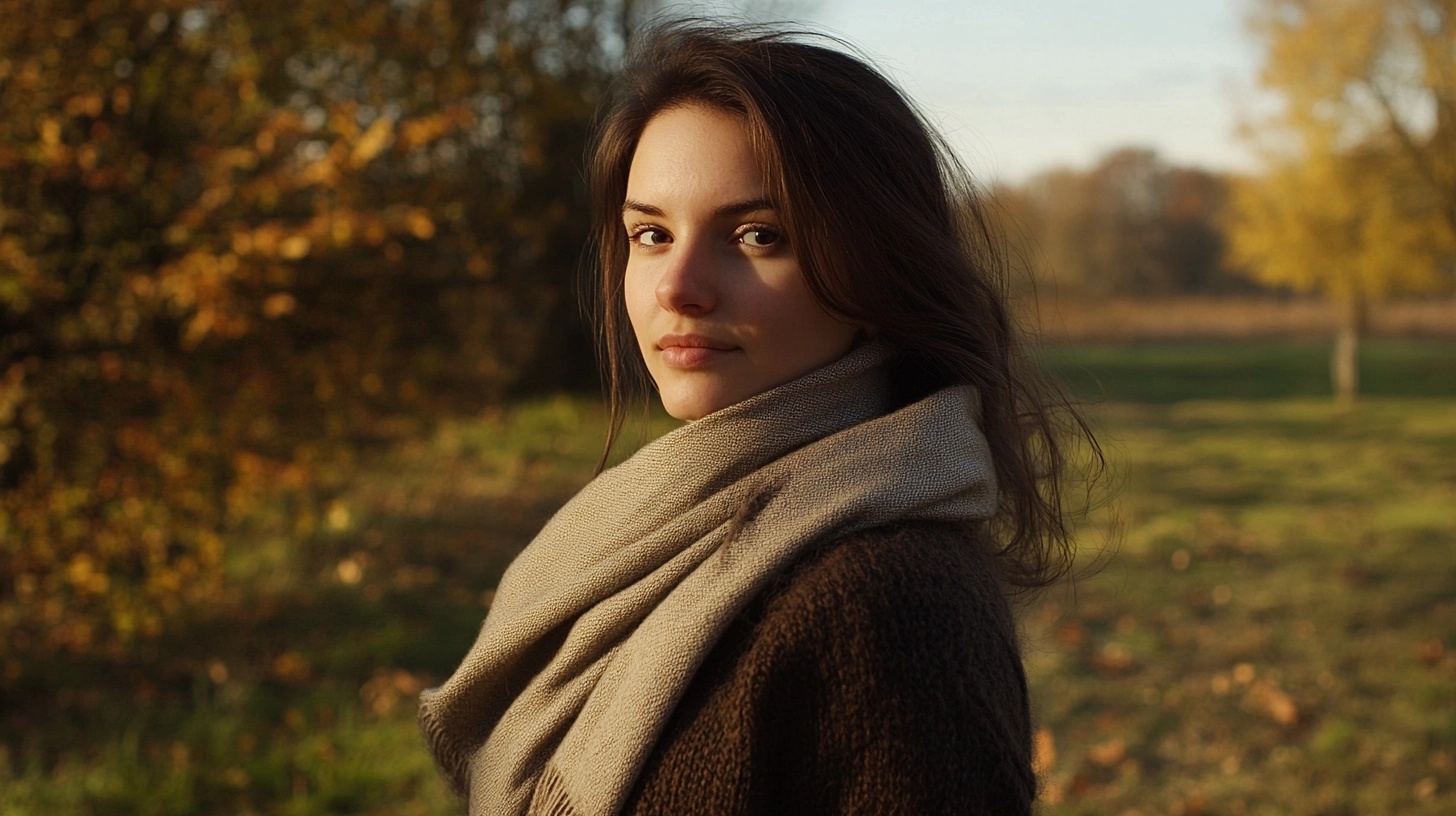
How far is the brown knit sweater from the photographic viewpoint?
1.28m

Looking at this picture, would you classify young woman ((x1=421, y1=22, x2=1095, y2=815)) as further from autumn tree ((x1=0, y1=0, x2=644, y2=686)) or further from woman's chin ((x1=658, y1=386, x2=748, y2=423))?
autumn tree ((x1=0, y1=0, x2=644, y2=686))

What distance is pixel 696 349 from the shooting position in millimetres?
1546

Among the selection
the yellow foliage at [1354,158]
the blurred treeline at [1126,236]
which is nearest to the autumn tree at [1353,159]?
the yellow foliage at [1354,158]

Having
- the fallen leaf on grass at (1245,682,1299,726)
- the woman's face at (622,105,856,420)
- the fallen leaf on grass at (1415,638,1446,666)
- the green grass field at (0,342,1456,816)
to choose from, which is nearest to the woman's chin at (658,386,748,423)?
the woman's face at (622,105,856,420)

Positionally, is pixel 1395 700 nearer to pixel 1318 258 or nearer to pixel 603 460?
pixel 603 460

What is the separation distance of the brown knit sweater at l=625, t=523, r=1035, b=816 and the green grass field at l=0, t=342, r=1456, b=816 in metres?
0.87

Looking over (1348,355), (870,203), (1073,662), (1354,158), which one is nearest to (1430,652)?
(1073,662)

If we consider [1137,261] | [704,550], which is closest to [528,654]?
[704,550]

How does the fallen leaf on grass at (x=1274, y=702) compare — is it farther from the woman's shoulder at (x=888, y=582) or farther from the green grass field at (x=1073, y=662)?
the woman's shoulder at (x=888, y=582)

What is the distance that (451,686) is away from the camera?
68.6 inches

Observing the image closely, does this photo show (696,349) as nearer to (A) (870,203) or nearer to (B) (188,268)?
(A) (870,203)

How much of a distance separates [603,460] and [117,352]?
→ 10.4 feet

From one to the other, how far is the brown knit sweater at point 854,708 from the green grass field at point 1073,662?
87 centimetres

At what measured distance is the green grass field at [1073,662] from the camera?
13.6ft
